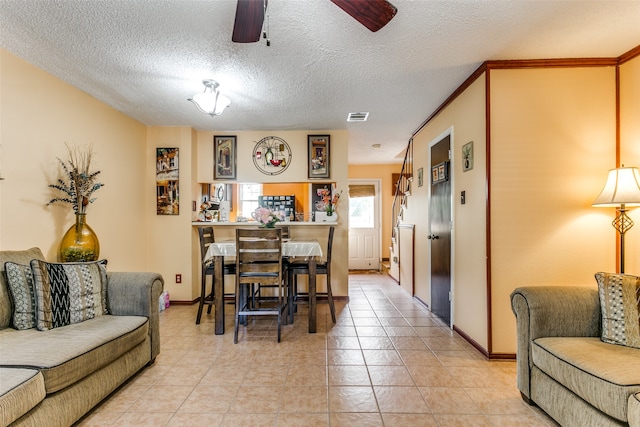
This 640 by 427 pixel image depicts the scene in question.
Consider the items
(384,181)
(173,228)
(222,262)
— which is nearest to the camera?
(222,262)

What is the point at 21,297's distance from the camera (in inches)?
75.2

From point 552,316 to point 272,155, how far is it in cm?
358

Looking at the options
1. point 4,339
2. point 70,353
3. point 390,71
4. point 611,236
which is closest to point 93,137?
point 4,339

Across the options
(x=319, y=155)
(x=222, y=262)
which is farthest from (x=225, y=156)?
(x=222, y=262)

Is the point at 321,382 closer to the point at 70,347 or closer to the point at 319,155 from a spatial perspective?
the point at 70,347

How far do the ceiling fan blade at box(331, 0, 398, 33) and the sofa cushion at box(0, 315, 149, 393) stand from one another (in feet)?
7.14

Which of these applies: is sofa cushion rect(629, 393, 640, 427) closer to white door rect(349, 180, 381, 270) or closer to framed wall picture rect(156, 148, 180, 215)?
framed wall picture rect(156, 148, 180, 215)

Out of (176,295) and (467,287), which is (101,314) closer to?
(176,295)

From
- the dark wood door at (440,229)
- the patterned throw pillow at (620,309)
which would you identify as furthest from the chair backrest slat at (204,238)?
the patterned throw pillow at (620,309)

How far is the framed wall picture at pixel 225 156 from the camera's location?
4.38 metres

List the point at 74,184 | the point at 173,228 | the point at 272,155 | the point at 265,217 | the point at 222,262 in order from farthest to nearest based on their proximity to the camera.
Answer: the point at 272,155 → the point at 173,228 → the point at 265,217 → the point at 222,262 → the point at 74,184

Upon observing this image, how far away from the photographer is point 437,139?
11.7ft

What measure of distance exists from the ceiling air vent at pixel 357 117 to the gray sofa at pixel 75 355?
272cm

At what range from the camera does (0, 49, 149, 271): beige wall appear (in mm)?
2307
